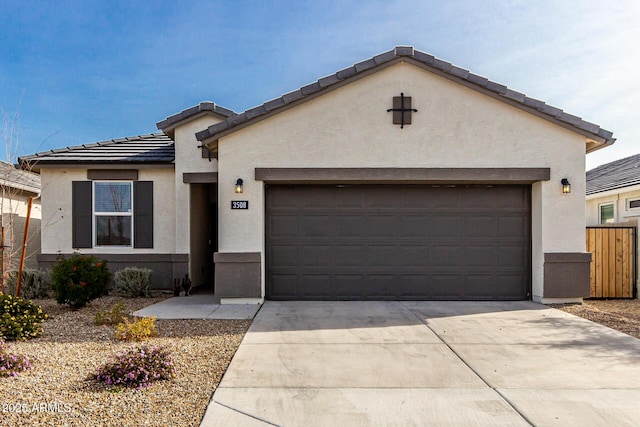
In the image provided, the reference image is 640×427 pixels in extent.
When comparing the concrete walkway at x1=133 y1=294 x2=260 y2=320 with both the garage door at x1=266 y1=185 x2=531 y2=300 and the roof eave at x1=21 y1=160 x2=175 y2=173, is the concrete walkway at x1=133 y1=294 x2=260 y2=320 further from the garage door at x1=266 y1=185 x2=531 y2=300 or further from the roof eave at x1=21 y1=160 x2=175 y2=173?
the roof eave at x1=21 y1=160 x2=175 y2=173

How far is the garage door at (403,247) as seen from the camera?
896 centimetres

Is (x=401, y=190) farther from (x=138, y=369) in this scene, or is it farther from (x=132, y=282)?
(x=132, y=282)

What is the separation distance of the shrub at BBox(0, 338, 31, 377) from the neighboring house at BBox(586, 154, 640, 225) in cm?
1265

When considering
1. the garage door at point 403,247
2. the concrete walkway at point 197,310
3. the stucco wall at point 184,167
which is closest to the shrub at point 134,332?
the concrete walkway at point 197,310

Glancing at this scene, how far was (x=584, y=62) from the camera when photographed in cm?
989

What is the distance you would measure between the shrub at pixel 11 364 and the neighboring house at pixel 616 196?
1265 centimetres

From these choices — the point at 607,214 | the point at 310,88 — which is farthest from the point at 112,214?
the point at 607,214

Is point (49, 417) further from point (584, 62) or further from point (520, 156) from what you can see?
point (584, 62)

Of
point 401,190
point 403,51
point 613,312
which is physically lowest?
point 613,312

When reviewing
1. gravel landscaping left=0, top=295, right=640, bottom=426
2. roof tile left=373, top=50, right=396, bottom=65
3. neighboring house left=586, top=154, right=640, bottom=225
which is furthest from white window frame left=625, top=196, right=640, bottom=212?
roof tile left=373, top=50, right=396, bottom=65

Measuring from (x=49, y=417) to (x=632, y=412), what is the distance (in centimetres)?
519

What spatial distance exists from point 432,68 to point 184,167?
254 inches

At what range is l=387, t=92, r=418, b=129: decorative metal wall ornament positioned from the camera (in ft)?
28.1

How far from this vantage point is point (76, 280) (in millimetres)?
7895
